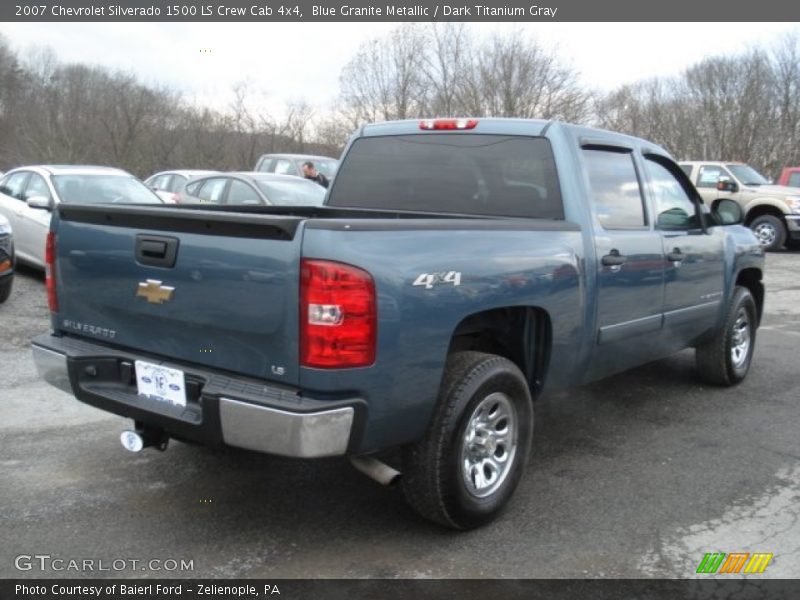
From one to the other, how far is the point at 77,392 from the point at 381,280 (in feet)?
5.14

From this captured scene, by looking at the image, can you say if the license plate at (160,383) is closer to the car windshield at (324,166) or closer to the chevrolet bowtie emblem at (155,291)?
the chevrolet bowtie emblem at (155,291)

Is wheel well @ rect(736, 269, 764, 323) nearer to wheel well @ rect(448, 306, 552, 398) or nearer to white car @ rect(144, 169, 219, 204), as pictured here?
wheel well @ rect(448, 306, 552, 398)

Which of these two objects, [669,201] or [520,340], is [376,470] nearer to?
[520,340]

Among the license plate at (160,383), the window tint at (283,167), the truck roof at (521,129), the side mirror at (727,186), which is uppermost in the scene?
the truck roof at (521,129)

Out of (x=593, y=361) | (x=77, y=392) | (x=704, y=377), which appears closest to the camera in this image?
(x=77, y=392)

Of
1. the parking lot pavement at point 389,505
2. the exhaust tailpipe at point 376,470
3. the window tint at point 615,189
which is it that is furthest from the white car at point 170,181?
the exhaust tailpipe at point 376,470

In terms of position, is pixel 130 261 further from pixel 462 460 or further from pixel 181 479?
pixel 462 460

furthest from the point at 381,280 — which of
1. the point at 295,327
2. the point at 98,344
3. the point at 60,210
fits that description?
the point at 60,210

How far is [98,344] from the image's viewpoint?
3422 millimetres

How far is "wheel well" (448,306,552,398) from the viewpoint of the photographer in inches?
142

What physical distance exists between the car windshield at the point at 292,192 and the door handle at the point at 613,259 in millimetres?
6465

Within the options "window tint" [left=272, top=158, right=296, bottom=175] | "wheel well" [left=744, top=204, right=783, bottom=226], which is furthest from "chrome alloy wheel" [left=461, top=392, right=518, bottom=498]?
"wheel well" [left=744, top=204, right=783, bottom=226]

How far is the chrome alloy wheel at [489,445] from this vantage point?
3314 millimetres

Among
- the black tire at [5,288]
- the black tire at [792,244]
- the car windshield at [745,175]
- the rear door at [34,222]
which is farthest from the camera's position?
the car windshield at [745,175]
